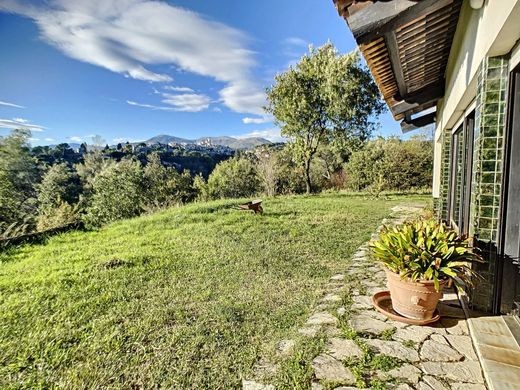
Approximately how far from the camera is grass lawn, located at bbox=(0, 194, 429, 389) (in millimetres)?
1981

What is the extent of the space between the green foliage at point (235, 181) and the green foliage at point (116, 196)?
7947mm

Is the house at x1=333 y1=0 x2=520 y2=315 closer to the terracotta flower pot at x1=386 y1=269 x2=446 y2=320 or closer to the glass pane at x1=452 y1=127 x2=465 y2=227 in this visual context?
the terracotta flower pot at x1=386 y1=269 x2=446 y2=320

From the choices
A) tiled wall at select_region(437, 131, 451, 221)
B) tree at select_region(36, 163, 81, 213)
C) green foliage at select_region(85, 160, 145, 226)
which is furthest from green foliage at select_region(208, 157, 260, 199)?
tiled wall at select_region(437, 131, 451, 221)

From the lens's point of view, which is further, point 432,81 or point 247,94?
point 247,94

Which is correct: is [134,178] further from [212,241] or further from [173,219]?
[212,241]

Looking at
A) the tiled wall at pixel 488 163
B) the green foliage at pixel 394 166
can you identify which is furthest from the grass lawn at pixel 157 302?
the green foliage at pixel 394 166

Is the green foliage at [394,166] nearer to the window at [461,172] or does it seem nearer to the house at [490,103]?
the window at [461,172]

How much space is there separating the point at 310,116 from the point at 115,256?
1102 centimetres

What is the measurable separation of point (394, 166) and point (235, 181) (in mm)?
14293

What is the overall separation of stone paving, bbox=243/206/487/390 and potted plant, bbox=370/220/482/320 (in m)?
0.21

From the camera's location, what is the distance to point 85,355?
2.12 meters

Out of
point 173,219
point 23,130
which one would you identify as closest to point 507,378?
point 173,219

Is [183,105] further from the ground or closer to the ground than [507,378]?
further from the ground

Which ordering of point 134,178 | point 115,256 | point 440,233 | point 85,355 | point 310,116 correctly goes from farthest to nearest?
point 134,178, point 310,116, point 115,256, point 440,233, point 85,355
